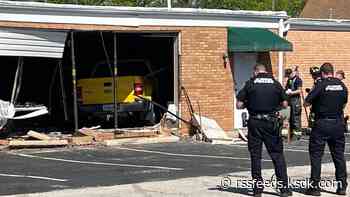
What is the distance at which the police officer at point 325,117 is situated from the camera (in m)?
10.6

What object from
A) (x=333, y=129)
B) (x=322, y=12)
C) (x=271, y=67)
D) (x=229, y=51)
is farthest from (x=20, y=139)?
(x=322, y=12)

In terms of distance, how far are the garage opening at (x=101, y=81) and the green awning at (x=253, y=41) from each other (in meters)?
1.68

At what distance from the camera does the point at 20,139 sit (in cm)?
1803

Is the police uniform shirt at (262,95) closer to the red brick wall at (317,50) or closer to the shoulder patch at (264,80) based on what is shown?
the shoulder patch at (264,80)

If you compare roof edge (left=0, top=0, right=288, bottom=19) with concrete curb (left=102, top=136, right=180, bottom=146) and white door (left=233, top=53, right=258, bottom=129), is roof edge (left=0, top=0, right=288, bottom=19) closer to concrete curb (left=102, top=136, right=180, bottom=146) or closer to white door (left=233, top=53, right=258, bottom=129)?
white door (left=233, top=53, right=258, bottom=129)

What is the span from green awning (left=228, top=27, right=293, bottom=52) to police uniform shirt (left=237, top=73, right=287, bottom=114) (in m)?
10.3

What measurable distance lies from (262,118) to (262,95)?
314mm

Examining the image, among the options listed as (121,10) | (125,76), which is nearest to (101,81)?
(125,76)

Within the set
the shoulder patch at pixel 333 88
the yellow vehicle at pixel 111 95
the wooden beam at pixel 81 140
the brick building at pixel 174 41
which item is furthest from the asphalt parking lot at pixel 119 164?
the shoulder patch at pixel 333 88

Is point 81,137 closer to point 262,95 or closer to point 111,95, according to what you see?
point 111,95

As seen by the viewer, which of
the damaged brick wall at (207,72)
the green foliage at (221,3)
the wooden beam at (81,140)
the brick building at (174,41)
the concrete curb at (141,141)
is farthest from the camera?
the green foliage at (221,3)

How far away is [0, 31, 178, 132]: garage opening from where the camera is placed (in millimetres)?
20203

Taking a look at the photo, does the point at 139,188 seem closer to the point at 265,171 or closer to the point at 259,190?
the point at 259,190

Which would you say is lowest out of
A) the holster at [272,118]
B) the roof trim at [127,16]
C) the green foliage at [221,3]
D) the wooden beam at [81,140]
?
the wooden beam at [81,140]
